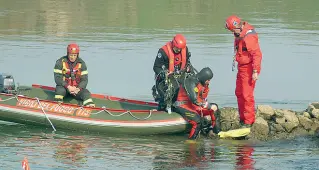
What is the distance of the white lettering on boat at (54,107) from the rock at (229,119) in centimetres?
218

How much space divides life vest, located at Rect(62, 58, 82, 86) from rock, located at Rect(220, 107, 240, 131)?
8.20 feet

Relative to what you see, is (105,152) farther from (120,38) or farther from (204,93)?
(120,38)

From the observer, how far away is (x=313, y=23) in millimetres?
29188

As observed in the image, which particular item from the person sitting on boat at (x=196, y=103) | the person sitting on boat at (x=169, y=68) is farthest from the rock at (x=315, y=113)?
the person sitting on boat at (x=169, y=68)

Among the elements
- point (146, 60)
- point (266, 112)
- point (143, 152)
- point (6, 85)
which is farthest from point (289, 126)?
point (146, 60)

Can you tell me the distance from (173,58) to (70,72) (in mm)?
1854

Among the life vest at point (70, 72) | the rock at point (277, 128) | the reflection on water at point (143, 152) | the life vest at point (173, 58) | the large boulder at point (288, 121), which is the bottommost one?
the reflection on water at point (143, 152)

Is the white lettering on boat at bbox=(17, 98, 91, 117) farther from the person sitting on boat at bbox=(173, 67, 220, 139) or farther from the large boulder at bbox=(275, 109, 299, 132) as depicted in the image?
the large boulder at bbox=(275, 109, 299, 132)

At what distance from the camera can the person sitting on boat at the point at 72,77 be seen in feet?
47.7

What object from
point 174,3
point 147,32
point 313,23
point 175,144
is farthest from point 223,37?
point 175,144

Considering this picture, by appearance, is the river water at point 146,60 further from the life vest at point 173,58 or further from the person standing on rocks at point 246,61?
the life vest at point 173,58

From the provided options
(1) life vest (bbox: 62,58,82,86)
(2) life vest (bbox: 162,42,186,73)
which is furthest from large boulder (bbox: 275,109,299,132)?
(1) life vest (bbox: 62,58,82,86)

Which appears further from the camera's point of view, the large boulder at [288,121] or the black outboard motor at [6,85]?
the black outboard motor at [6,85]

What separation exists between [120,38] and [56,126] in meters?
11.1
